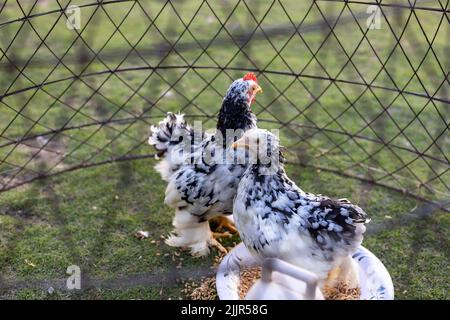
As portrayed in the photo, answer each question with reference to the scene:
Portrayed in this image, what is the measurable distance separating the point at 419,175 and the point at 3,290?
2.74m

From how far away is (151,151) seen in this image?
13.1 ft

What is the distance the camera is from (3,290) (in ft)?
9.24

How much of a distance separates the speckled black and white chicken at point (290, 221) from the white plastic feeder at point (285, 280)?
92 millimetres

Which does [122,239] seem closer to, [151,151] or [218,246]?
[218,246]

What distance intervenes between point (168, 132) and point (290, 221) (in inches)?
44.6

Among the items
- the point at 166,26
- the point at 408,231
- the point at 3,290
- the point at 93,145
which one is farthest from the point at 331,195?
the point at 166,26

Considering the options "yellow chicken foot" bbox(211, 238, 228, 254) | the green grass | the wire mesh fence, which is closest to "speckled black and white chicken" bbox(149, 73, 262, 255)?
"yellow chicken foot" bbox(211, 238, 228, 254)

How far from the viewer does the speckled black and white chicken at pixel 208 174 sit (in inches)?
112

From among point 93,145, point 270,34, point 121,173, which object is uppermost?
point 270,34

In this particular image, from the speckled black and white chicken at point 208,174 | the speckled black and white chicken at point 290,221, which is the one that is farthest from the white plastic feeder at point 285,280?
the speckled black and white chicken at point 208,174

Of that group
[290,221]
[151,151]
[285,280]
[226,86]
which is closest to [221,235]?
[290,221]

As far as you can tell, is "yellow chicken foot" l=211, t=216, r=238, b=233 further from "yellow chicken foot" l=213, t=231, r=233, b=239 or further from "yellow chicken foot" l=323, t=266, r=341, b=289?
"yellow chicken foot" l=323, t=266, r=341, b=289

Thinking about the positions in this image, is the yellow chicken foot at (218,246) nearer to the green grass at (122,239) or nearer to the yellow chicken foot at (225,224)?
the green grass at (122,239)

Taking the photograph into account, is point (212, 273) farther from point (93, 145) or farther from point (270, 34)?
point (270, 34)
